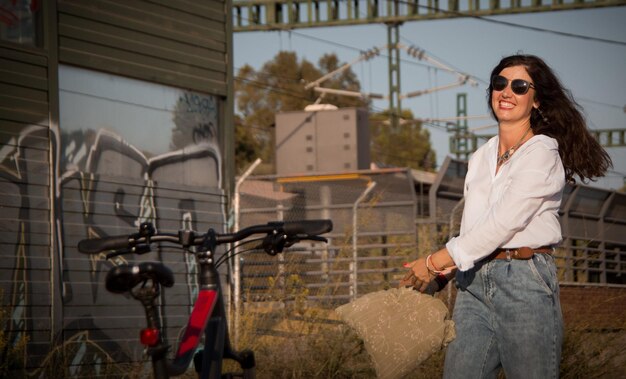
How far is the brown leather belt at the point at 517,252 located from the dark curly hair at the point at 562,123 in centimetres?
45

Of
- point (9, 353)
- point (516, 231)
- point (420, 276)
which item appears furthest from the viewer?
point (9, 353)

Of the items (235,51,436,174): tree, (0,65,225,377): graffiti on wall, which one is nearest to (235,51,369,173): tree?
(235,51,436,174): tree

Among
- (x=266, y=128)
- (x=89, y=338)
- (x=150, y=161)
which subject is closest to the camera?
(x=89, y=338)

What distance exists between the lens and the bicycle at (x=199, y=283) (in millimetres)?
3623

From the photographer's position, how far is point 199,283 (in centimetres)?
396

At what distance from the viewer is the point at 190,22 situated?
10898 millimetres

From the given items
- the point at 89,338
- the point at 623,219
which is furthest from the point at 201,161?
the point at 623,219

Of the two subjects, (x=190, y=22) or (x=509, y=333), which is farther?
(x=190, y=22)

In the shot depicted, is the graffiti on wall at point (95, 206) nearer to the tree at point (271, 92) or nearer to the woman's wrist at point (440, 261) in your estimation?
the woman's wrist at point (440, 261)

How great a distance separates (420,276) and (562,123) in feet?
2.83

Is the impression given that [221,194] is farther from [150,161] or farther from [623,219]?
[623,219]

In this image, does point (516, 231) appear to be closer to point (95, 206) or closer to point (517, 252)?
point (517, 252)

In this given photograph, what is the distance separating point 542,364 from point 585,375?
394 centimetres

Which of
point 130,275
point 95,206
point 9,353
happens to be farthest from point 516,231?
point 95,206
